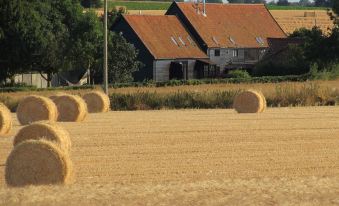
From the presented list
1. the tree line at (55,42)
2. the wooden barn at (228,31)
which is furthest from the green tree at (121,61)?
the wooden barn at (228,31)

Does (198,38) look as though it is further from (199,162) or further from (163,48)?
(199,162)

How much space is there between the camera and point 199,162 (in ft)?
66.2

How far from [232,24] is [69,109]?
198ft

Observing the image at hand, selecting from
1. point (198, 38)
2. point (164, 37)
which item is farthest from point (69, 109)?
point (198, 38)

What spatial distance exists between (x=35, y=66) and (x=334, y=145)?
47272 millimetres

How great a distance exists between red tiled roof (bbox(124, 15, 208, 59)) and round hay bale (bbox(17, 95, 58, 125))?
49.6m

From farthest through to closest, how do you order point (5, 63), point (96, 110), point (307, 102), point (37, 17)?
point (37, 17)
point (5, 63)
point (307, 102)
point (96, 110)

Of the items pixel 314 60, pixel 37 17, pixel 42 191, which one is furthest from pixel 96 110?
pixel 314 60

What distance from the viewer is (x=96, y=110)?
38.4 metres

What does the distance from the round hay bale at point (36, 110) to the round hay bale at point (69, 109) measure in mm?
2141

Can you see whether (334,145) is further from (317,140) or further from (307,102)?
(307,102)

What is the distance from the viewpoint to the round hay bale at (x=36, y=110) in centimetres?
2992

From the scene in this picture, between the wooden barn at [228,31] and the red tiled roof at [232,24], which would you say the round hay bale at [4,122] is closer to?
the wooden barn at [228,31]

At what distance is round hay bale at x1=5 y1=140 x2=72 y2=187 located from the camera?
53.4 ft
